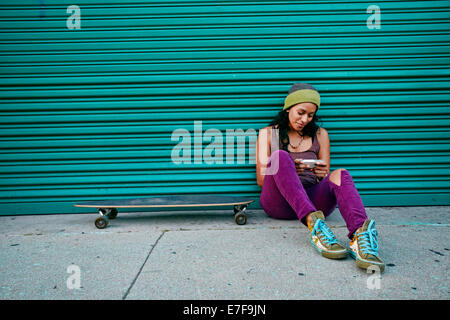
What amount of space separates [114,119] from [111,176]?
691 millimetres

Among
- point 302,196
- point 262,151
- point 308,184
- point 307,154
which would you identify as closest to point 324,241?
point 302,196

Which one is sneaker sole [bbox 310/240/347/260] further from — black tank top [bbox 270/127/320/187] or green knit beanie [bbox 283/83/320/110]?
green knit beanie [bbox 283/83/320/110]

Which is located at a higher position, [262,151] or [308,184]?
[262,151]

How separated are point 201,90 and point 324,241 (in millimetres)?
2151

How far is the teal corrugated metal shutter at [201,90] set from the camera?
2934mm

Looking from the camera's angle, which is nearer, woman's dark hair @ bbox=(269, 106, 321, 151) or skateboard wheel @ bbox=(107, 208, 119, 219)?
woman's dark hair @ bbox=(269, 106, 321, 151)

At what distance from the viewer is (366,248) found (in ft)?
5.07

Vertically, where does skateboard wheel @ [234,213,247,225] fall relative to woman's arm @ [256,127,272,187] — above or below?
below

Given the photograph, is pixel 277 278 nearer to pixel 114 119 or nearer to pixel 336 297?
pixel 336 297

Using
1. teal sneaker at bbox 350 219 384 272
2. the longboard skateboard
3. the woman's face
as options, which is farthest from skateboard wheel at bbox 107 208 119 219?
teal sneaker at bbox 350 219 384 272

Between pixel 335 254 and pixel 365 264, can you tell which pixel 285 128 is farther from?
pixel 365 264

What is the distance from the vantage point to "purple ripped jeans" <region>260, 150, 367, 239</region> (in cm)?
178

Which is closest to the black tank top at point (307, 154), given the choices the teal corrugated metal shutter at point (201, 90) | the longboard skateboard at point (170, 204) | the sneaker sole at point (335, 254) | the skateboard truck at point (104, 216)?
the teal corrugated metal shutter at point (201, 90)

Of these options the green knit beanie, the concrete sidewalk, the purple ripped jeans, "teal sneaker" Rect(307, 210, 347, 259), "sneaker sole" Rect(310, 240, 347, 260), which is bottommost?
the concrete sidewalk
